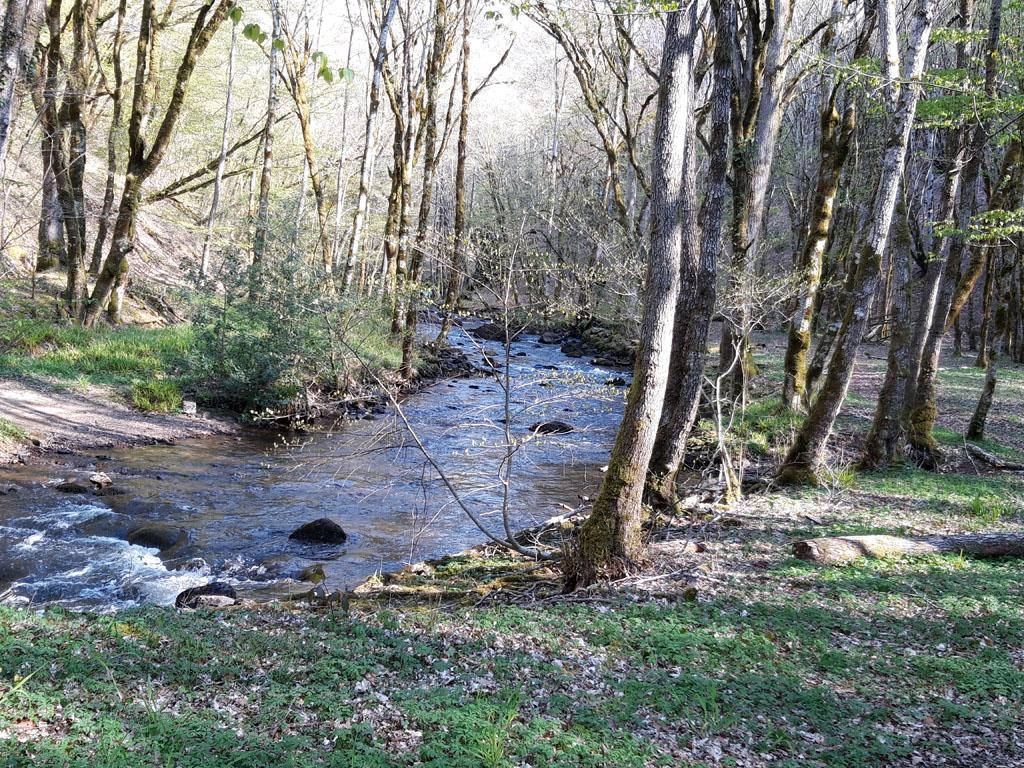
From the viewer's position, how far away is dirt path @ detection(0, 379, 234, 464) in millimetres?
10805

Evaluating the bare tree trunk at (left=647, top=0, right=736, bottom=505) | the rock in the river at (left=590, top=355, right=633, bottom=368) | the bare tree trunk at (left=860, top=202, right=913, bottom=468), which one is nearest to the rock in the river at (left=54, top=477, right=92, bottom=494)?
the bare tree trunk at (left=647, top=0, right=736, bottom=505)

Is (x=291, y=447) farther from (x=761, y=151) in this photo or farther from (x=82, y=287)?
(x=761, y=151)

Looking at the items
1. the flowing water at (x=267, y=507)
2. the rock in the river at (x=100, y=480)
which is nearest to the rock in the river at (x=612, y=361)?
the flowing water at (x=267, y=507)

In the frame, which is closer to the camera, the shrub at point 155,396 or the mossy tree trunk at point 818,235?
the mossy tree trunk at point 818,235

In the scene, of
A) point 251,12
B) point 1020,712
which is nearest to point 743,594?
point 1020,712

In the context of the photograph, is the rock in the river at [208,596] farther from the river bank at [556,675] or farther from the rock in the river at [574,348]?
the rock in the river at [574,348]

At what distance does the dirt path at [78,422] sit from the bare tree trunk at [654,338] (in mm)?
8617

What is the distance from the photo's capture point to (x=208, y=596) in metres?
6.39

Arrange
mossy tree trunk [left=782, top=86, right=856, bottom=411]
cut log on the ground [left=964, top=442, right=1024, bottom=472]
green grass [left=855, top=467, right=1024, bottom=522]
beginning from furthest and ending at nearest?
mossy tree trunk [left=782, top=86, right=856, bottom=411] → cut log on the ground [left=964, top=442, right=1024, bottom=472] → green grass [left=855, top=467, right=1024, bottom=522]

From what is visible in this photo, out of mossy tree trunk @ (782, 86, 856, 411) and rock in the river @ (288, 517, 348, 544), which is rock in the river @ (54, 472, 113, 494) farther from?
mossy tree trunk @ (782, 86, 856, 411)

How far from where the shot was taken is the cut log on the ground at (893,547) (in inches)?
269

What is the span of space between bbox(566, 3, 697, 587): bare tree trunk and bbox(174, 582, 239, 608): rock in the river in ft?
10.2

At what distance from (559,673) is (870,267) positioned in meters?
6.67

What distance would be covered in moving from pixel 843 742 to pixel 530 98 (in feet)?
135
